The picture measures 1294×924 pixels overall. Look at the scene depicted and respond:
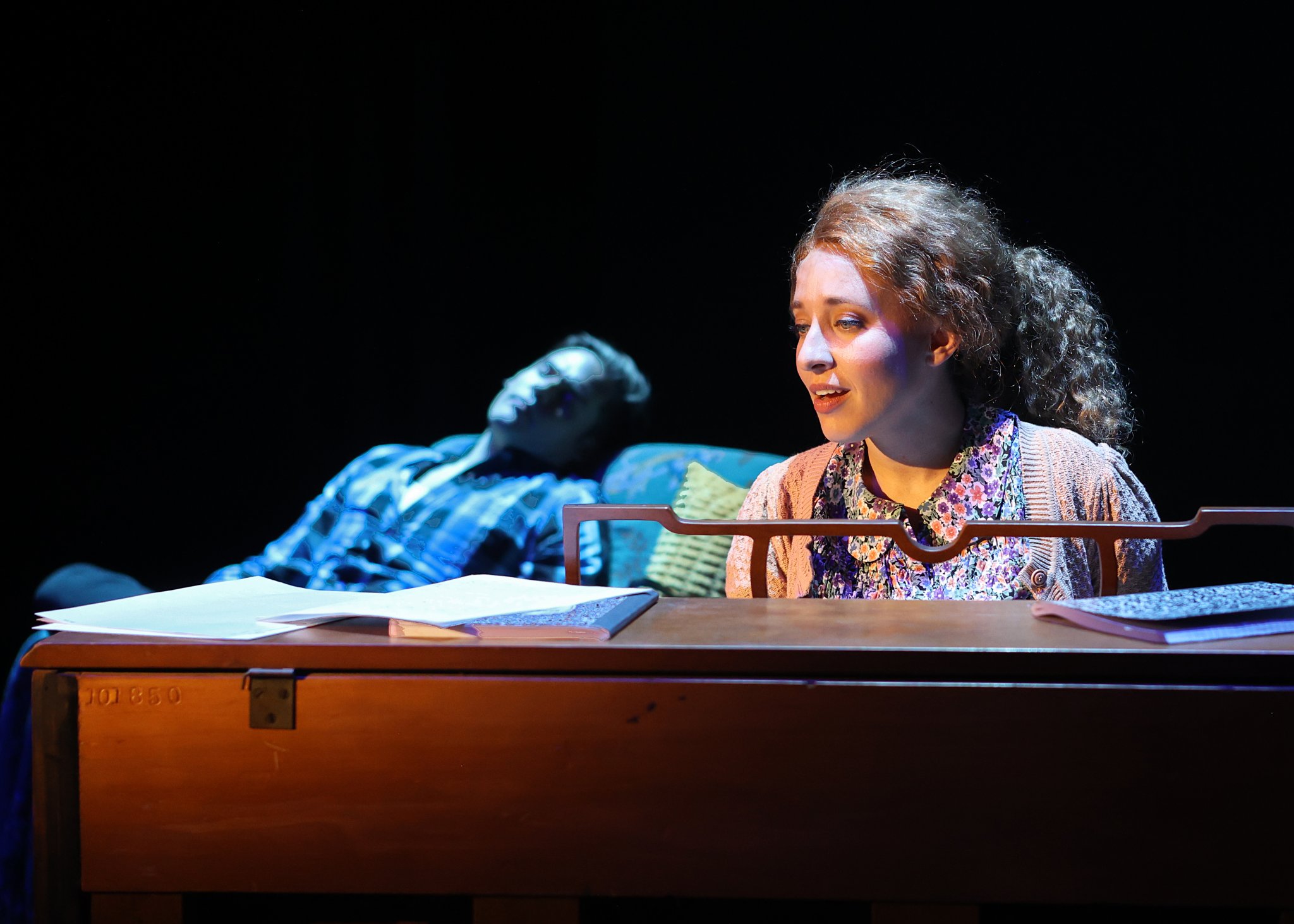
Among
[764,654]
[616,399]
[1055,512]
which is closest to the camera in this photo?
[764,654]

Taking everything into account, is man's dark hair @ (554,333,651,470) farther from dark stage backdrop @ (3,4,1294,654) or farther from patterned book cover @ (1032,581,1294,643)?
patterned book cover @ (1032,581,1294,643)

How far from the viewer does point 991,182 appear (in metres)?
1.97

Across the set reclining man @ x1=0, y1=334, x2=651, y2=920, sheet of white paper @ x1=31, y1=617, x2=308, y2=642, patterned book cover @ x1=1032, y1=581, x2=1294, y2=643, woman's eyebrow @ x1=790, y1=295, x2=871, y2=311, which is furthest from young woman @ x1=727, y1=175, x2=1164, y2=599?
reclining man @ x1=0, y1=334, x2=651, y2=920

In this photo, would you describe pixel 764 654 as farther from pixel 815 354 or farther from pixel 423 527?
pixel 423 527

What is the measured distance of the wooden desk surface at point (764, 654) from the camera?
597 mm

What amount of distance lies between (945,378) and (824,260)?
24cm

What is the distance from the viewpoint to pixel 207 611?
75 centimetres

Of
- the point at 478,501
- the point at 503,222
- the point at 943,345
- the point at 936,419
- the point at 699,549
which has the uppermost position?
the point at 503,222

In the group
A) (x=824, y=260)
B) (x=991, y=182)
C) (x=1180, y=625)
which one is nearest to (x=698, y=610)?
(x=1180, y=625)

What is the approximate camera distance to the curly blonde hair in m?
1.24

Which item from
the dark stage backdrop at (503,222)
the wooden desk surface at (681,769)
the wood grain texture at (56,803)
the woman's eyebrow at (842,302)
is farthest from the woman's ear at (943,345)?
the wood grain texture at (56,803)

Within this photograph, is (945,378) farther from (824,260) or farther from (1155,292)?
(1155,292)

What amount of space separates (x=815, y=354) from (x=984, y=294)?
29 cm

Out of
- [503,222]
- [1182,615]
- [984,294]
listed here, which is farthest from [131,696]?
[503,222]
